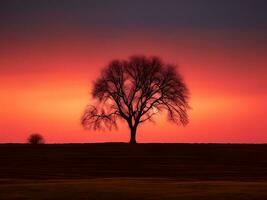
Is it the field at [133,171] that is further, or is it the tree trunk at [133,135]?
the tree trunk at [133,135]

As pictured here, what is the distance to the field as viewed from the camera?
29.6m

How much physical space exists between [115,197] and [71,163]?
29.1 meters

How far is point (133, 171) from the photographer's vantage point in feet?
172

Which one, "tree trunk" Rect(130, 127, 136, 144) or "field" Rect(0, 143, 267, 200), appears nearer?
"field" Rect(0, 143, 267, 200)

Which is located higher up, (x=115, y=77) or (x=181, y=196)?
(x=115, y=77)

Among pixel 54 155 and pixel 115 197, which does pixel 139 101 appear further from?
pixel 115 197

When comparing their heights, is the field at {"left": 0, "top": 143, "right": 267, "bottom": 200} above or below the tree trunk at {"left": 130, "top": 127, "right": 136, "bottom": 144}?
below

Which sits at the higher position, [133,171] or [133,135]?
[133,135]

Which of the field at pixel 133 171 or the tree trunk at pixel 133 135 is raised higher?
the tree trunk at pixel 133 135

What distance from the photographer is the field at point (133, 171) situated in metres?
29.6

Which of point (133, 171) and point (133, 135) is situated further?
point (133, 135)

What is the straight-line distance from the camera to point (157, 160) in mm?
58406

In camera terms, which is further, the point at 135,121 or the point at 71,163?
the point at 135,121

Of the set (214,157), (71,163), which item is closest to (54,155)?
(71,163)
